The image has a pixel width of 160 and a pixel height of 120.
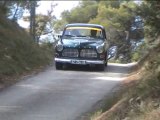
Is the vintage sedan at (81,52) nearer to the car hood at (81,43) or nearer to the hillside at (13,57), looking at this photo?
the car hood at (81,43)

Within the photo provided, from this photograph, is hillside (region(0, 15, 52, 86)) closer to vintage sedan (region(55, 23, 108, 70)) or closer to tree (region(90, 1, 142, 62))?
vintage sedan (region(55, 23, 108, 70))

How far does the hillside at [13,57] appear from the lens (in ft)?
55.1

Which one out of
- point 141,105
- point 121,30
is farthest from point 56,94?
point 121,30

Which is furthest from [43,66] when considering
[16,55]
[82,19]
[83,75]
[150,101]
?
[82,19]

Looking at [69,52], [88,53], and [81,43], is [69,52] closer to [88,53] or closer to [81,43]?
[81,43]

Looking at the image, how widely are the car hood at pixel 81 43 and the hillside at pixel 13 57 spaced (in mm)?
1653

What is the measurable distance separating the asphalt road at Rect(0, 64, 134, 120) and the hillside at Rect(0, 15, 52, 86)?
0.62m

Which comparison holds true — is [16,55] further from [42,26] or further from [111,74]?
[42,26]

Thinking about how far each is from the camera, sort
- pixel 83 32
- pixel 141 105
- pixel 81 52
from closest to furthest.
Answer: pixel 141 105 < pixel 81 52 < pixel 83 32

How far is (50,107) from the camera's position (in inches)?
455

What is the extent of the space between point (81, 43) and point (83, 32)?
1451 millimetres

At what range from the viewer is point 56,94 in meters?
13.4

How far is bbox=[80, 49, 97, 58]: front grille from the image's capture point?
1938 cm

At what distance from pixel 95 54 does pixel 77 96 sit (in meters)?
6.48
